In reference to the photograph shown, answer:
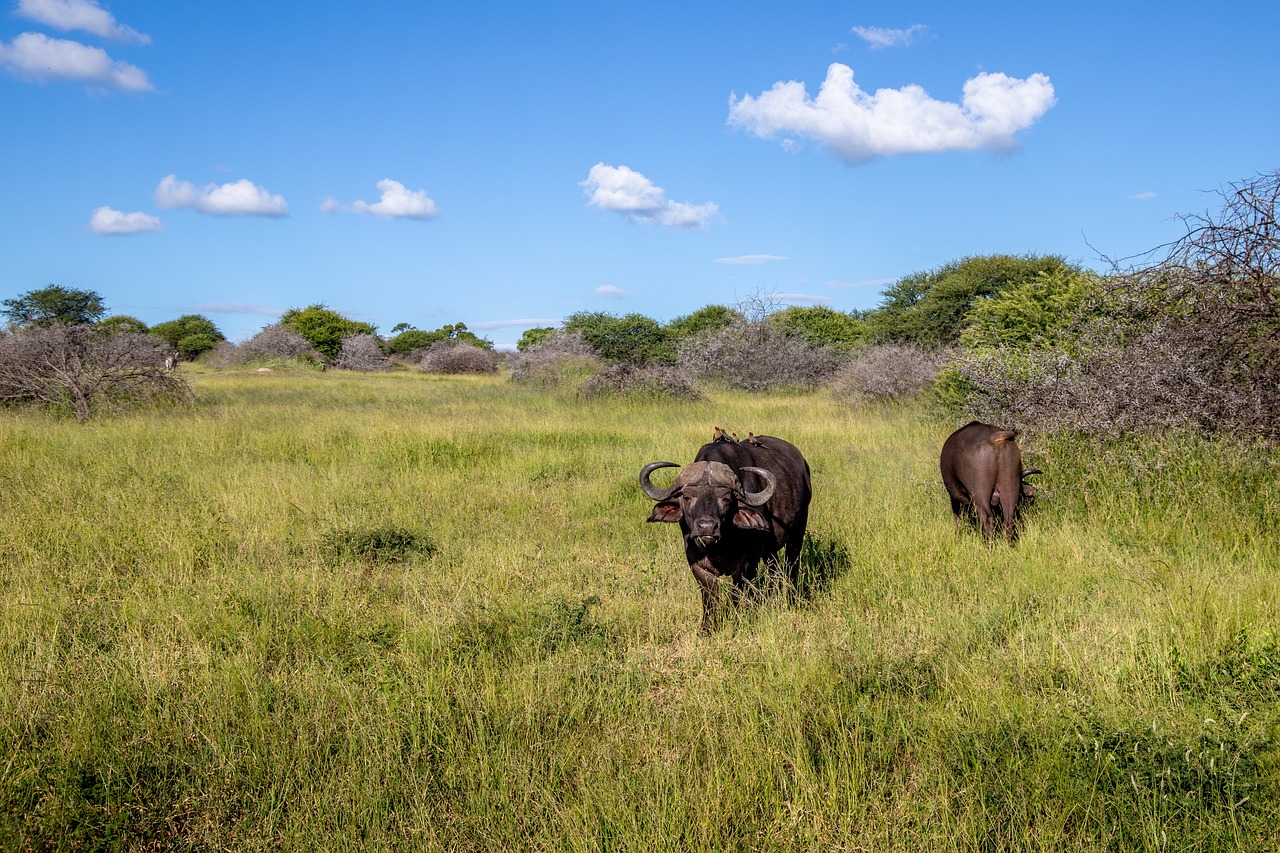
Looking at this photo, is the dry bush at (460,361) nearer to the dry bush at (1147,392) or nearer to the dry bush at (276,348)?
the dry bush at (276,348)

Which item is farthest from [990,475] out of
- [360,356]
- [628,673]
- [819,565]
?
[360,356]

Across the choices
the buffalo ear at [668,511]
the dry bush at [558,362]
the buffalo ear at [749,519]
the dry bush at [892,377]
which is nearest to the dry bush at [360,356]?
the dry bush at [558,362]

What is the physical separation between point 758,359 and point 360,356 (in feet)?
94.9

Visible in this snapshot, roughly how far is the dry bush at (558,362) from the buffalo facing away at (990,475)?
17803 millimetres

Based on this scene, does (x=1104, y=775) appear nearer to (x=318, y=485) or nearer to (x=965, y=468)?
(x=965, y=468)

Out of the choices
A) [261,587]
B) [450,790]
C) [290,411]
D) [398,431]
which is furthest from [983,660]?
[290,411]

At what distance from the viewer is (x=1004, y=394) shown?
10.6m

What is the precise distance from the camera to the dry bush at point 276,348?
44.2 metres

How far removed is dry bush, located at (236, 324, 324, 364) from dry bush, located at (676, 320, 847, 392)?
84.8 ft

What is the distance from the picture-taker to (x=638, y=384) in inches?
804

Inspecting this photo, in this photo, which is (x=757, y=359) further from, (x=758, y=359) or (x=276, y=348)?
(x=276, y=348)

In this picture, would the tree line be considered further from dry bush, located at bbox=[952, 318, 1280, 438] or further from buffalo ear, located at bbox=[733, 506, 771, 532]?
buffalo ear, located at bbox=[733, 506, 771, 532]

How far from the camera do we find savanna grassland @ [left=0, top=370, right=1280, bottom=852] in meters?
2.92

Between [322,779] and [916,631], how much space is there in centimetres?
327
